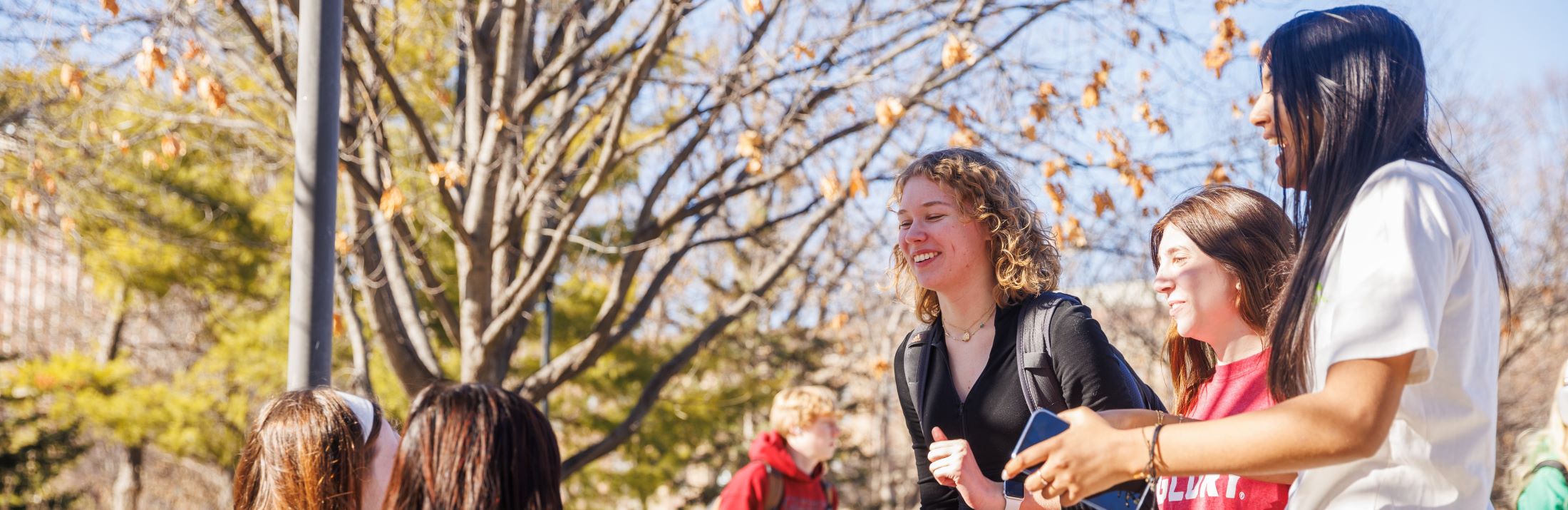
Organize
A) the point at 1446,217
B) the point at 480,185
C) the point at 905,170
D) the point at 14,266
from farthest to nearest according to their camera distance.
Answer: the point at 14,266, the point at 480,185, the point at 905,170, the point at 1446,217

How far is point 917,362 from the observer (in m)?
3.08

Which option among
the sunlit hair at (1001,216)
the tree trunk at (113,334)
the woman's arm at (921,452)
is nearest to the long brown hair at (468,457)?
the woman's arm at (921,452)

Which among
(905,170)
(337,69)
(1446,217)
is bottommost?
(1446,217)

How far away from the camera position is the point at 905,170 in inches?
127

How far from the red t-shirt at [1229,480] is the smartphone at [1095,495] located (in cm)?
10

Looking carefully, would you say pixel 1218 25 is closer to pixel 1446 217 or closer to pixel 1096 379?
pixel 1096 379

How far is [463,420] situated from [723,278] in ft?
56.6

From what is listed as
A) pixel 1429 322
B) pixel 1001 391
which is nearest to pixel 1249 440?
pixel 1429 322

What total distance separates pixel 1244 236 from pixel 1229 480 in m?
0.57

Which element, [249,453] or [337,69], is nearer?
[249,453]

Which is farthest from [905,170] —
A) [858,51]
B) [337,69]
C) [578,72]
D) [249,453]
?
[578,72]

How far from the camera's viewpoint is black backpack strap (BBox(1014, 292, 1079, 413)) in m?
2.73

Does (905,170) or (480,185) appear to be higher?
(480,185)

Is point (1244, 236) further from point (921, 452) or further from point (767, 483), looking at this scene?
point (767, 483)
